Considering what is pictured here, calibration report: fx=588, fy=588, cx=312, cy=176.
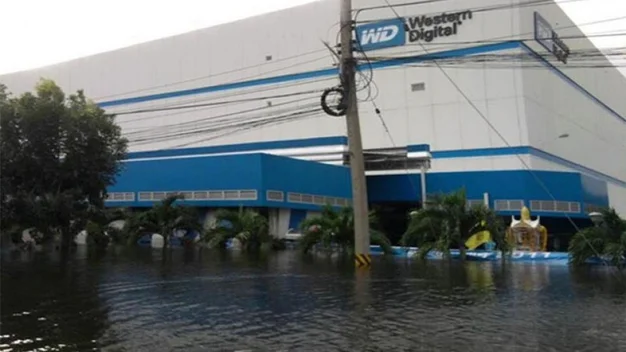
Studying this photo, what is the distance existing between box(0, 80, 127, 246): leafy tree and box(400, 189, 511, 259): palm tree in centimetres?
1155

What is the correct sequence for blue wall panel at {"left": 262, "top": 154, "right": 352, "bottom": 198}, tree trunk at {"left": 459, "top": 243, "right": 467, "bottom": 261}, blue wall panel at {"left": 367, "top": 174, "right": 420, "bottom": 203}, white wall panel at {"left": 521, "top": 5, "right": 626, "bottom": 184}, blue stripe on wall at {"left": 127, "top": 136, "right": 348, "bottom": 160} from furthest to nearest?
blue stripe on wall at {"left": 127, "top": 136, "right": 348, "bottom": 160} < white wall panel at {"left": 521, "top": 5, "right": 626, "bottom": 184} < blue wall panel at {"left": 367, "top": 174, "right": 420, "bottom": 203} < blue wall panel at {"left": 262, "top": 154, "right": 352, "bottom": 198} < tree trunk at {"left": 459, "top": 243, "right": 467, "bottom": 261}

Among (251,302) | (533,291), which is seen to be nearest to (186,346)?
(251,302)

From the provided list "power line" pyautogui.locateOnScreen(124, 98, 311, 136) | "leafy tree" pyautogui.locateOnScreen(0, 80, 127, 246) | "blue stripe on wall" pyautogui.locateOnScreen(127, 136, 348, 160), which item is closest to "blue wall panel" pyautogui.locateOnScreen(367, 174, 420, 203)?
"blue stripe on wall" pyautogui.locateOnScreen(127, 136, 348, 160)

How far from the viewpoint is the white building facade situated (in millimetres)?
35344

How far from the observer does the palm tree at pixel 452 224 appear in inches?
830

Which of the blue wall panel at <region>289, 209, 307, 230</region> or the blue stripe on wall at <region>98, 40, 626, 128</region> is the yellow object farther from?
the blue stripe on wall at <region>98, 40, 626, 128</region>

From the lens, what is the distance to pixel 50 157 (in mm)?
19219

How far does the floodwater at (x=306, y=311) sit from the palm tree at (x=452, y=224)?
19.7ft

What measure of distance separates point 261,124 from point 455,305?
36.8m

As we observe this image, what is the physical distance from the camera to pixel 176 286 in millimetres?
11641

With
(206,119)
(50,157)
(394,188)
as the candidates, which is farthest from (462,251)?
(206,119)

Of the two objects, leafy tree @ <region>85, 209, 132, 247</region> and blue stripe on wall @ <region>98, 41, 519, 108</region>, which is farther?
blue stripe on wall @ <region>98, 41, 519, 108</region>

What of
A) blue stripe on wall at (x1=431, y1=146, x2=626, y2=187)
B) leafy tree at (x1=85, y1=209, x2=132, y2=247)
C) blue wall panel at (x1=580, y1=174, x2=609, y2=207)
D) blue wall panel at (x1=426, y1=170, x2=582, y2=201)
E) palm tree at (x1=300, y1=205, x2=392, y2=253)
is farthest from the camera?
blue stripe on wall at (x1=431, y1=146, x2=626, y2=187)

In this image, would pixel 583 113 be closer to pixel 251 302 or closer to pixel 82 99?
pixel 82 99
